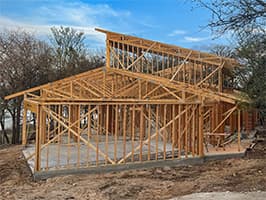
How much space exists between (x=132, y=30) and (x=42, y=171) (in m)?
12.0

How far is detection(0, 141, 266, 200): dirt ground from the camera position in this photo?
6.23 m

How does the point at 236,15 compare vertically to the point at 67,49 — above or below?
below

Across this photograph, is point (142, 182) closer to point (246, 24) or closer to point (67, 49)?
point (246, 24)

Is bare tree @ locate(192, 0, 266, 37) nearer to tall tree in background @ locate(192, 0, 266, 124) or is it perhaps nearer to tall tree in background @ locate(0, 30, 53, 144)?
tall tree in background @ locate(192, 0, 266, 124)

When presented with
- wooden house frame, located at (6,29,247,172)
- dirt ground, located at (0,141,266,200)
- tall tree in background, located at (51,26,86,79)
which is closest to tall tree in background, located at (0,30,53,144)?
tall tree in background, located at (51,26,86,79)

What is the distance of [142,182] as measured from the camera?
7148mm

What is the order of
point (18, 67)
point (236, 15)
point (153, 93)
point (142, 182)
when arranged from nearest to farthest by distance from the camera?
point (236, 15) → point (142, 182) → point (153, 93) → point (18, 67)

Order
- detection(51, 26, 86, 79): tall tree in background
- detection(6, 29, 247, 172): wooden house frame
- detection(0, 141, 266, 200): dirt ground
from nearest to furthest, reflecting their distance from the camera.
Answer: detection(0, 141, 266, 200): dirt ground, detection(6, 29, 247, 172): wooden house frame, detection(51, 26, 86, 79): tall tree in background

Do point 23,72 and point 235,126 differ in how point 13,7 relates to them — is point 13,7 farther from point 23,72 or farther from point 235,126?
point 235,126

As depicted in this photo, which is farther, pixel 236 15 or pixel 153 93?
pixel 153 93

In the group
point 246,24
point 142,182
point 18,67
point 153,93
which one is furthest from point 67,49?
point 246,24

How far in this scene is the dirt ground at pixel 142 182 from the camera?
6.23 m

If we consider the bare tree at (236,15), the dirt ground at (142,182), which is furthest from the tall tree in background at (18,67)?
the bare tree at (236,15)

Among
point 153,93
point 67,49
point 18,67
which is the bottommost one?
point 153,93
